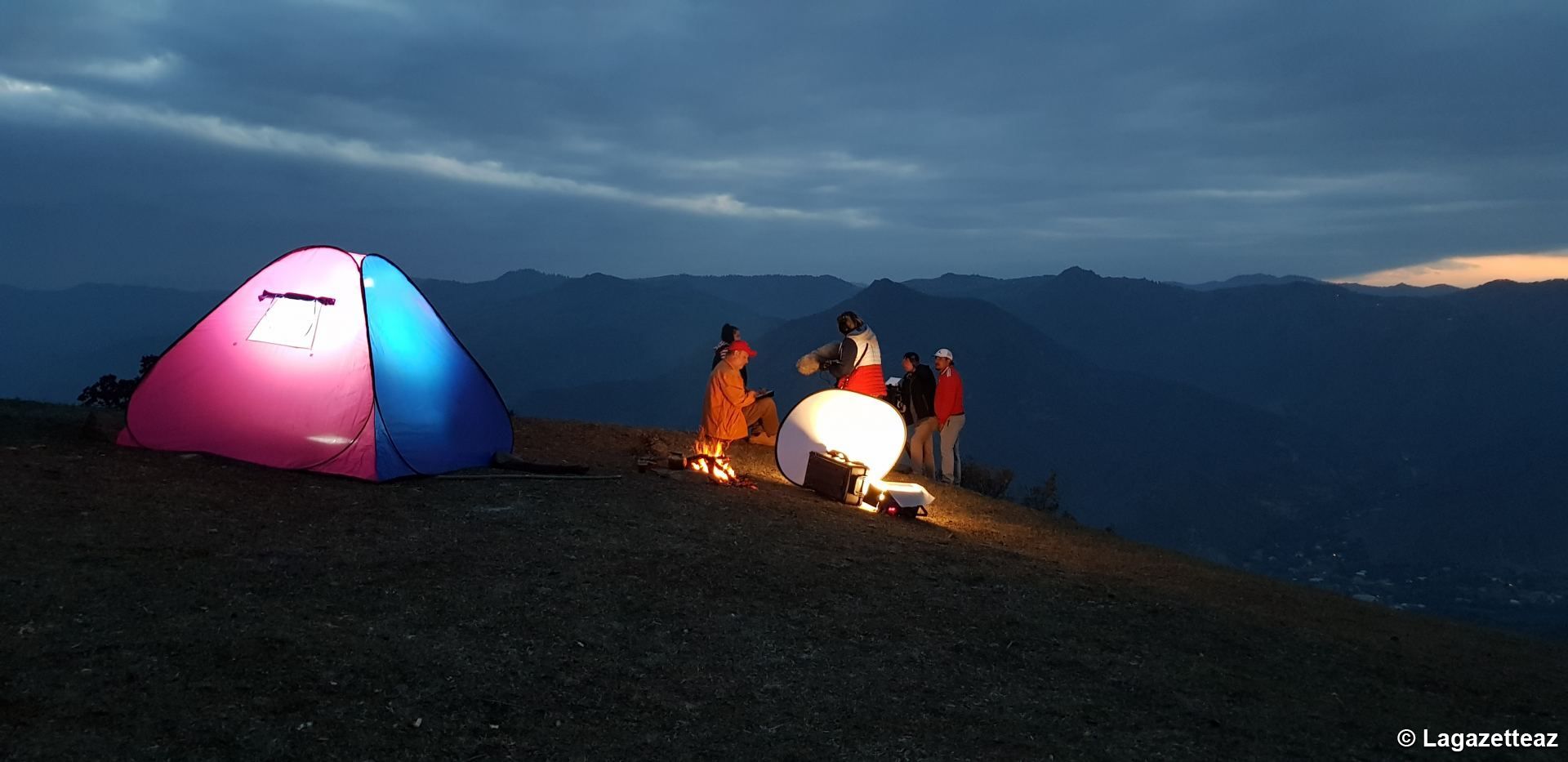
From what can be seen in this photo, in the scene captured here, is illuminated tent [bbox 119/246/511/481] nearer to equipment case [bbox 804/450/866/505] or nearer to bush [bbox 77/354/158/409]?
equipment case [bbox 804/450/866/505]

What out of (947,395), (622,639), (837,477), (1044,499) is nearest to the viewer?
(622,639)

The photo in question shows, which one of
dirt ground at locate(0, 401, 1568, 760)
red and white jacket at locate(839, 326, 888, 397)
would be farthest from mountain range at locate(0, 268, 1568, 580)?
dirt ground at locate(0, 401, 1568, 760)

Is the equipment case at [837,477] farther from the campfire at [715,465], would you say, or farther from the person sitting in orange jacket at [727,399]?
the person sitting in orange jacket at [727,399]

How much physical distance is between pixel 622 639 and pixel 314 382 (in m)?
5.47

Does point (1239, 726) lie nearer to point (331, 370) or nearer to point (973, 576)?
point (973, 576)

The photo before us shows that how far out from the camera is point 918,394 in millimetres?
14391

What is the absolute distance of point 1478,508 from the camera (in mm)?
99750

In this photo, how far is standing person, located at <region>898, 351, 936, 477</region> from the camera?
566 inches

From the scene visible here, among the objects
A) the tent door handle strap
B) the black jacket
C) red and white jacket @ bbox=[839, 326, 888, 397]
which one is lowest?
the black jacket

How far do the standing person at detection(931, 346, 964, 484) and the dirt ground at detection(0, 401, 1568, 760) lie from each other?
4.63 meters

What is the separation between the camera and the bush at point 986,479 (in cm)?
1945

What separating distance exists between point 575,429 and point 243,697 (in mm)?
9340

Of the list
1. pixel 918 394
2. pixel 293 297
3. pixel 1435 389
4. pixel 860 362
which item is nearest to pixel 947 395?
pixel 918 394

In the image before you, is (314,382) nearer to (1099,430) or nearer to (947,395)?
(947,395)
